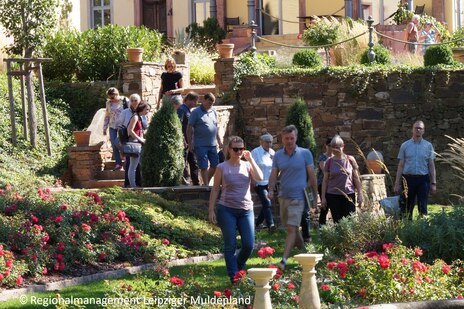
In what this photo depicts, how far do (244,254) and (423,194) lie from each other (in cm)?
471

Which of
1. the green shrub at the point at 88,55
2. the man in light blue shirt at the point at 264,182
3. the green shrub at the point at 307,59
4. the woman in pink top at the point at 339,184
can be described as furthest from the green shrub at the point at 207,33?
the woman in pink top at the point at 339,184

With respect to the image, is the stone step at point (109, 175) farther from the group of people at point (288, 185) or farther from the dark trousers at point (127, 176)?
the group of people at point (288, 185)

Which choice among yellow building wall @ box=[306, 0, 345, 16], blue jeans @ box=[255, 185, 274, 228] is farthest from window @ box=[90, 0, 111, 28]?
blue jeans @ box=[255, 185, 274, 228]

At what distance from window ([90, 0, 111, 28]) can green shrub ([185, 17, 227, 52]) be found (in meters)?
4.85

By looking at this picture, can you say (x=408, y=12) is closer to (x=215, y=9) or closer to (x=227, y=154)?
(x=215, y=9)

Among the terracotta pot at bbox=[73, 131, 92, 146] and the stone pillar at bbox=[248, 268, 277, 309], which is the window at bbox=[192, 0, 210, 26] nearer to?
the terracotta pot at bbox=[73, 131, 92, 146]

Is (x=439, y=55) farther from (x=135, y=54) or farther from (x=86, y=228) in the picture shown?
(x=86, y=228)

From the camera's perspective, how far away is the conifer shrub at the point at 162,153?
17.0 m

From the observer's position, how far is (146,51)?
24203 mm

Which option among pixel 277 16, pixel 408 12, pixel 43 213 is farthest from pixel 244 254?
pixel 277 16

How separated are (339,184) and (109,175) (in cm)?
632

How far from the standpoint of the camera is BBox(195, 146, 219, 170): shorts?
17.3 meters

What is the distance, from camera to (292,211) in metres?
12.5

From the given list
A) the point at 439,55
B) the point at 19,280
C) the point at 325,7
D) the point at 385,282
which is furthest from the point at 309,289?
the point at 325,7
